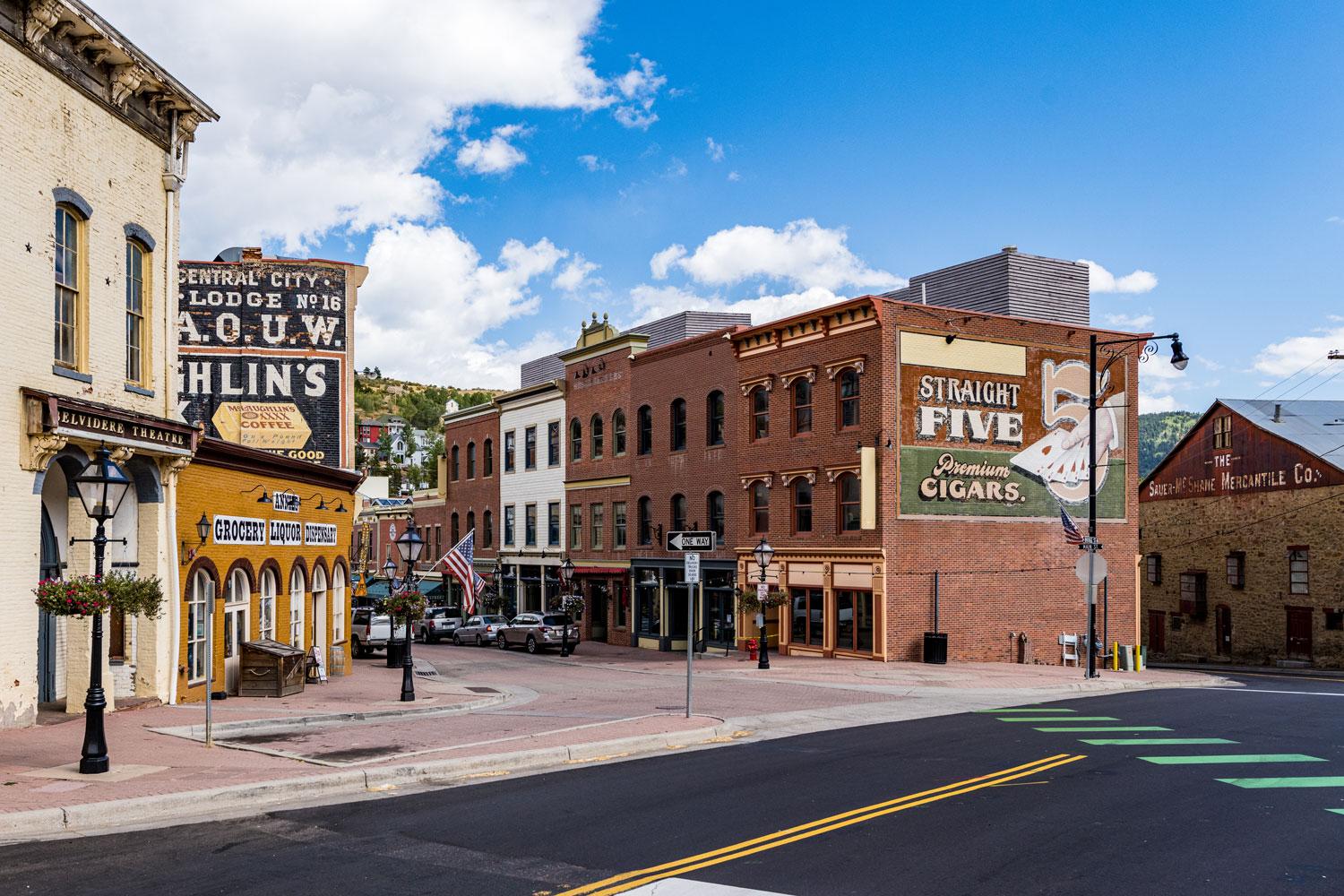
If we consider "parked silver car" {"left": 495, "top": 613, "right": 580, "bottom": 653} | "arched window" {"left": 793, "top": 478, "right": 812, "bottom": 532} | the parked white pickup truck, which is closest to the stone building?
"arched window" {"left": 793, "top": 478, "right": 812, "bottom": 532}

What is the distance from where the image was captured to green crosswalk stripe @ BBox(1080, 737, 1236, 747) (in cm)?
1677

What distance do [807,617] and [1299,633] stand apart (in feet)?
73.9

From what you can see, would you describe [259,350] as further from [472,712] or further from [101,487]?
[101,487]

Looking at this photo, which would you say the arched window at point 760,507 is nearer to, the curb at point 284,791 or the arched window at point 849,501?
the arched window at point 849,501

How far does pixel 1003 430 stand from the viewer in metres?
36.1

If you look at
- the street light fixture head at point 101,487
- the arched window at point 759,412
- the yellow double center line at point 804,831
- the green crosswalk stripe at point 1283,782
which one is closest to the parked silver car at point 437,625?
the arched window at point 759,412

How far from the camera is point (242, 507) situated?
76.6 ft

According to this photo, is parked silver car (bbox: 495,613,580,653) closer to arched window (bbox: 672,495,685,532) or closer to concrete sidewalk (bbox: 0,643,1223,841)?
arched window (bbox: 672,495,685,532)

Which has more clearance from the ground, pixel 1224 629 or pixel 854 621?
pixel 854 621

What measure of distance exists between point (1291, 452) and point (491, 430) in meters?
36.1

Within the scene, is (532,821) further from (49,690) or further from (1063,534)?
(1063,534)

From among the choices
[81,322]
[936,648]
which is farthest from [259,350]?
[936,648]

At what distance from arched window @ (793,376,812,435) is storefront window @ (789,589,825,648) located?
204 inches

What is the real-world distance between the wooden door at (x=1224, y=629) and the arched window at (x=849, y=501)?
24.6 metres
